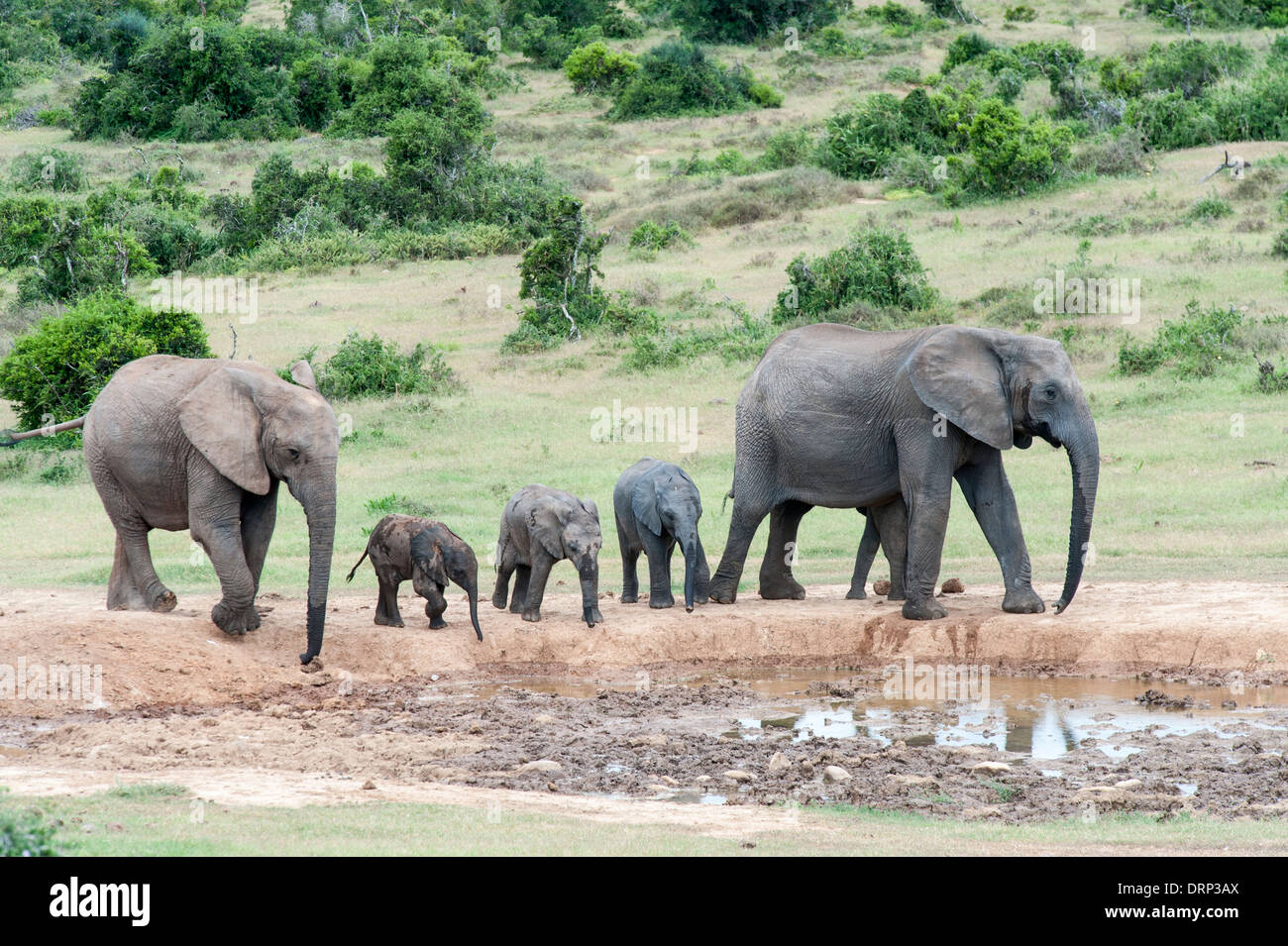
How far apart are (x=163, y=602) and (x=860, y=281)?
1601 centimetres

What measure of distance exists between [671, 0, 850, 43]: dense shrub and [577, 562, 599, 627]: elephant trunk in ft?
154

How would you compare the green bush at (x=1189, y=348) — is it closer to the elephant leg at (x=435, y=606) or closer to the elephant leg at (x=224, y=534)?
the elephant leg at (x=435, y=606)

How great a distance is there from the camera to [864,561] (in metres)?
14.7

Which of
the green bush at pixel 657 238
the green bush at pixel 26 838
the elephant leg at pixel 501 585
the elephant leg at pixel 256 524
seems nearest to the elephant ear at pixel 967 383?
the elephant leg at pixel 501 585

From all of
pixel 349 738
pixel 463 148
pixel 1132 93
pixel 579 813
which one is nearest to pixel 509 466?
pixel 349 738

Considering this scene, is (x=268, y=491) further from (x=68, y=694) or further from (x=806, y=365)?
(x=806, y=365)

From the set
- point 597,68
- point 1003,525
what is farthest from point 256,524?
point 597,68

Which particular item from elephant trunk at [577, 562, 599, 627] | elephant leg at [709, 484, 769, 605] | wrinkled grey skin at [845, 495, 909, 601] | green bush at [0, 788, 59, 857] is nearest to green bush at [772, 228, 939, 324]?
wrinkled grey skin at [845, 495, 909, 601]

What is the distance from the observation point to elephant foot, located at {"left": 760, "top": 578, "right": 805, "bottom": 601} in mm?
14562

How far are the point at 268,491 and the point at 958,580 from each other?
6.30m

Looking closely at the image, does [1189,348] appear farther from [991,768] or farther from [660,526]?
[991,768]

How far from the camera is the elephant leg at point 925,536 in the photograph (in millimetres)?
13156

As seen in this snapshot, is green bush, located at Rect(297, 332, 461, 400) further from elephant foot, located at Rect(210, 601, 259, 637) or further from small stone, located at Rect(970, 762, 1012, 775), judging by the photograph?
small stone, located at Rect(970, 762, 1012, 775)

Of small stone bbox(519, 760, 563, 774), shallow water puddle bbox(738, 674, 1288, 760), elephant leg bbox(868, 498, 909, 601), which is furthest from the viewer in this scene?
elephant leg bbox(868, 498, 909, 601)
